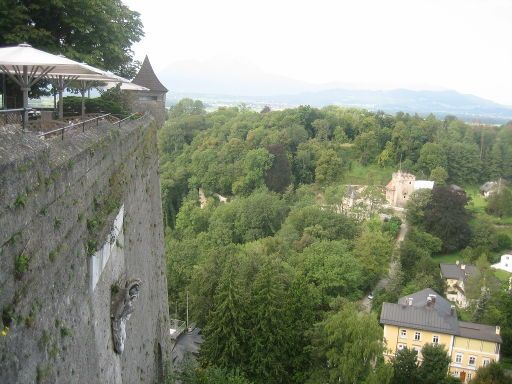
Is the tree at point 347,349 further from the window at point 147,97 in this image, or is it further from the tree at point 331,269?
the window at point 147,97

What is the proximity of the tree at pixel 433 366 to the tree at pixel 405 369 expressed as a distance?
0.38 meters

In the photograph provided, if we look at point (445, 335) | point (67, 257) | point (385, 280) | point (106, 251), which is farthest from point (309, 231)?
point (67, 257)

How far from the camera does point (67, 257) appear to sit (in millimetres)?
5699

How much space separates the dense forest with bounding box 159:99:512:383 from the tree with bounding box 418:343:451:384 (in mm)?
286

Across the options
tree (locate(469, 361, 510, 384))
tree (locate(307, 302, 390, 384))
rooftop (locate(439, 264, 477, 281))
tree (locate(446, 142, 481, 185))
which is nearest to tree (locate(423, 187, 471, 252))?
rooftop (locate(439, 264, 477, 281))

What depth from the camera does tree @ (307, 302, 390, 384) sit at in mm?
20969

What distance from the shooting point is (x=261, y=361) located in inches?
882

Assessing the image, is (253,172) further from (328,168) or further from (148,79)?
(148,79)

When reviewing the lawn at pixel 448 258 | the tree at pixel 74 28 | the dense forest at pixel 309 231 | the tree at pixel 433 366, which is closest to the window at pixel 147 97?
the tree at pixel 74 28

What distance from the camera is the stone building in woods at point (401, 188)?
180 feet

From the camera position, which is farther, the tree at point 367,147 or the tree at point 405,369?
the tree at point 367,147

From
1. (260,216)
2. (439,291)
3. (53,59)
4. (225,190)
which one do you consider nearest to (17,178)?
(53,59)

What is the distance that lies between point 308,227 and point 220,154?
22.2 m

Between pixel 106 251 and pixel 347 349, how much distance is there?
16.1 meters
